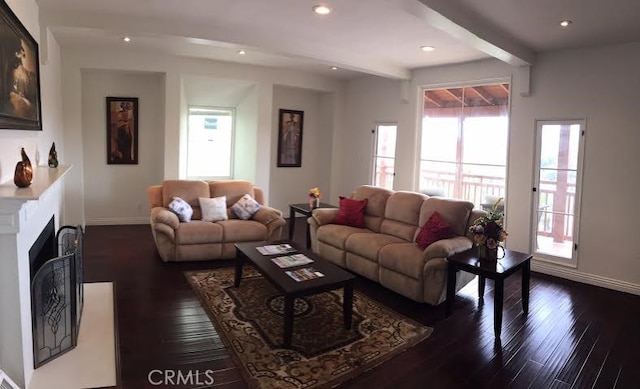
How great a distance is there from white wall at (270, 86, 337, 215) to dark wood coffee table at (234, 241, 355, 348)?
4020 millimetres

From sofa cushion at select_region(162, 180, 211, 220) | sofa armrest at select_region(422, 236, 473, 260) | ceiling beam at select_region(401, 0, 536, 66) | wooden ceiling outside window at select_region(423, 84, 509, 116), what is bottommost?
sofa armrest at select_region(422, 236, 473, 260)

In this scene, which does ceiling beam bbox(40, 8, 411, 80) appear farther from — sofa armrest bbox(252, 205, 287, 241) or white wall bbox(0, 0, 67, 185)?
sofa armrest bbox(252, 205, 287, 241)

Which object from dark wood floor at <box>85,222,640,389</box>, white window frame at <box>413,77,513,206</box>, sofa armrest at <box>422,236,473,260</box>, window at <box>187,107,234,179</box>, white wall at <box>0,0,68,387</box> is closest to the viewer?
white wall at <box>0,0,68,387</box>

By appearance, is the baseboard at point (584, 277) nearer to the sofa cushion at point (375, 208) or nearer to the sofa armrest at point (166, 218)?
the sofa cushion at point (375, 208)

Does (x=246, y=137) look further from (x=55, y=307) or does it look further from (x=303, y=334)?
(x=55, y=307)

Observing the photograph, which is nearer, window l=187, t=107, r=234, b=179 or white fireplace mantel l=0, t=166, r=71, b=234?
white fireplace mantel l=0, t=166, r=71, b=234

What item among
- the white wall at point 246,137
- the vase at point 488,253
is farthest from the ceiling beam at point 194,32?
the vase at point 488,253

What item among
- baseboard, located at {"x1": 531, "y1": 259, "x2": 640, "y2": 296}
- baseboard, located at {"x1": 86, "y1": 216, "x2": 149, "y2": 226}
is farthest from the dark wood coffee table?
baseboard, located at {"x1": 86, "y1": 216, "x2": 149, "y2": 226}

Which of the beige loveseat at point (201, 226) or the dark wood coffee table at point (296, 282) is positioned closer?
the dark wood coffee table at point (296, 282)

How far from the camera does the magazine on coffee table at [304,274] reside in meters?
3.22

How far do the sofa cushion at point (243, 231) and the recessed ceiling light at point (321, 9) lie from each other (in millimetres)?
2552

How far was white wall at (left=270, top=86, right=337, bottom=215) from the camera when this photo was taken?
25.6 ft

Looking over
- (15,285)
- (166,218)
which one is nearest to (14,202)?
(15,285)

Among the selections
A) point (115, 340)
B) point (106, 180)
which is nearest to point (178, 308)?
point (115, 340)
